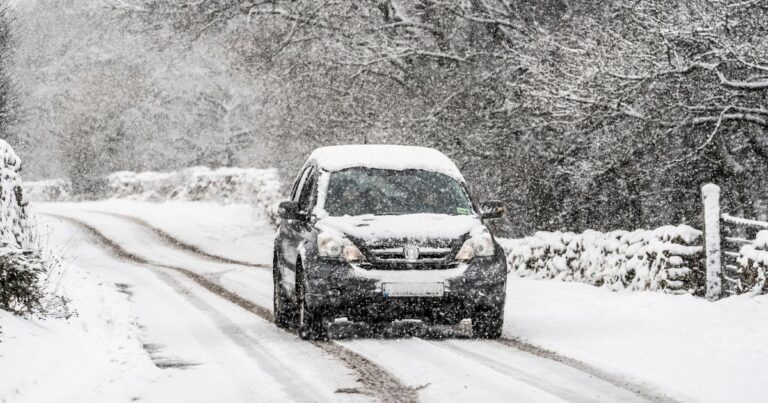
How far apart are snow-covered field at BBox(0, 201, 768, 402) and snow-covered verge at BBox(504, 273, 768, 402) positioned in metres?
0.01

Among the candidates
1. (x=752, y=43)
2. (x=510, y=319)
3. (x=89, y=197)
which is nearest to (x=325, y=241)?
(x=510, y=319)

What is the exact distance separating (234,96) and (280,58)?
37.3 m

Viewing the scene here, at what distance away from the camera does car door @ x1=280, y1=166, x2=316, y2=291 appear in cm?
1114

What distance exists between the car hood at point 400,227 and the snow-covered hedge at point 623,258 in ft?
12.5

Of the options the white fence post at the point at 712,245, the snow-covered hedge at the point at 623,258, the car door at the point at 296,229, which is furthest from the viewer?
the snow-covered hedge at the point at 623,258

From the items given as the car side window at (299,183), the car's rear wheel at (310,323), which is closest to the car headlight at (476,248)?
the car's rear wheel at (310,323)

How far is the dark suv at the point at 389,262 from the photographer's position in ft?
33.4

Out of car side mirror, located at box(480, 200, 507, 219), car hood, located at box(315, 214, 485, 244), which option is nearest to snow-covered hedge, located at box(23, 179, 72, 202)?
car side mirror, located at box(480, 200, 507, 219)

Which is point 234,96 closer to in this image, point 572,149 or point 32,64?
point 32,64

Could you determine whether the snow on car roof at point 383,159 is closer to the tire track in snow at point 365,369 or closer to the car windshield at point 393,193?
the car windshield at point 393,193

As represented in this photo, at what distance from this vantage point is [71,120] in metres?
60.1

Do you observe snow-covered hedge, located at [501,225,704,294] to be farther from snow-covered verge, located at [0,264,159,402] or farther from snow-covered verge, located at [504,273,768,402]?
snow-covered verge, located at [0,264,159,402]

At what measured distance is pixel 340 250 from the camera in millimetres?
10305

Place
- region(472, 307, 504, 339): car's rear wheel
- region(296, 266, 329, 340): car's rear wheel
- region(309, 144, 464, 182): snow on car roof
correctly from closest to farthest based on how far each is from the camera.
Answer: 1. region(296, 266, 329, 340): car's rear wheel
2. region(472, 307, 504, 339): car's rear wheel
3. region(309, 144, 464, 182): snow on car roof
